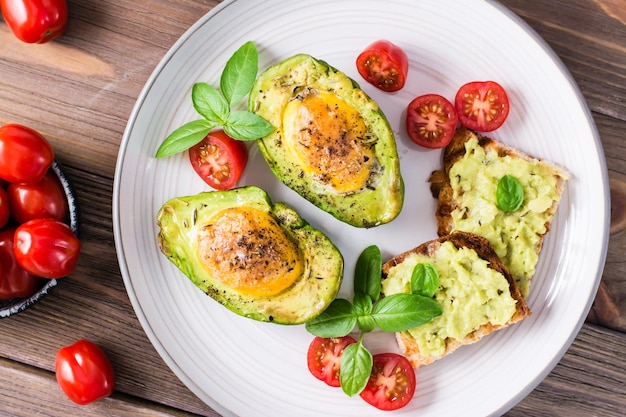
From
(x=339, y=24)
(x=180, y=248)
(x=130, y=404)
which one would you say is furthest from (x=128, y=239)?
(x=339, y=24)

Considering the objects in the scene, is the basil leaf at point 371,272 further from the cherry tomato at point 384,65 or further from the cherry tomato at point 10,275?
the cherry tomato at point 10,275

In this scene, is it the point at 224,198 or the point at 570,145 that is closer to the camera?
the point at 224,198

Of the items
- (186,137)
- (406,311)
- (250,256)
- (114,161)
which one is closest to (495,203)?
(406,311)

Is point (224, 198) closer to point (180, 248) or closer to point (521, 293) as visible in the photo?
point (180, 248)

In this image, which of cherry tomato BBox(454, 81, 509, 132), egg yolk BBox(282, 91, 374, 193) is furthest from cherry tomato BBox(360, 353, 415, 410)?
cherry tomato BBox(454, 81, 509, 132)

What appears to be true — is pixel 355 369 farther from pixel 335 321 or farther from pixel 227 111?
pixel 227 111

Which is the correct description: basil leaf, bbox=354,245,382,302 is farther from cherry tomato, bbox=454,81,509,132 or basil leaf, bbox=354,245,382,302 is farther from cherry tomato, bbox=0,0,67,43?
cherry tomato, bbox=0,0,67,43
